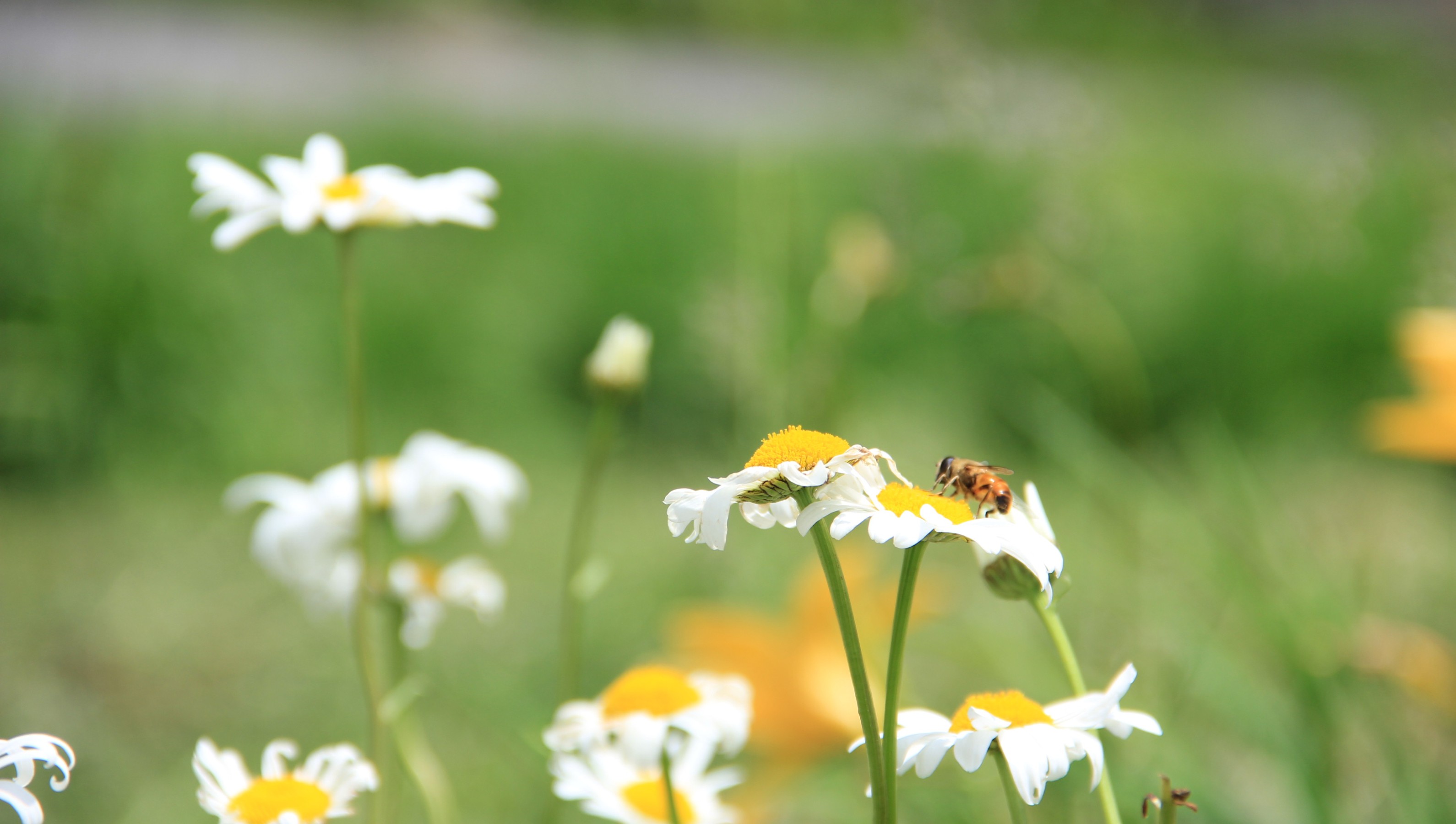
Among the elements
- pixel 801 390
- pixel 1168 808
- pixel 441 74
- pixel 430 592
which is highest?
pixel 441 74

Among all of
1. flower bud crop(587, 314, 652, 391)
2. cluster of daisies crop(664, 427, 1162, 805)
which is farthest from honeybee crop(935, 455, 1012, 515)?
flower bud crop(587, 314, 652, 391)

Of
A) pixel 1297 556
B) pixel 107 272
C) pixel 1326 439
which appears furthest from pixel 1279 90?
pixel 107 272

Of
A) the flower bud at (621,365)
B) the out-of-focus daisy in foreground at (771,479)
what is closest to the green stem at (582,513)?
the flower bud at (621,365)

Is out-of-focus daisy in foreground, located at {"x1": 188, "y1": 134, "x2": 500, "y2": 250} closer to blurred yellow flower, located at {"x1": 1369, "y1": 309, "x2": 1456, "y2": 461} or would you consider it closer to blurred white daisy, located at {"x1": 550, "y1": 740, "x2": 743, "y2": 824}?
blurred white daisy, located at {"x1": 550, "y1": 740, "x2": 743, "y2": 824}

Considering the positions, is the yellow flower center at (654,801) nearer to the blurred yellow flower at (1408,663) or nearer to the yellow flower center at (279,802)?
the yellow flower center at (279,802)

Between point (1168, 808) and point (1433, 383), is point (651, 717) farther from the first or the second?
point (1433, 383)

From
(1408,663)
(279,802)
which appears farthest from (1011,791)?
(1408,663)
